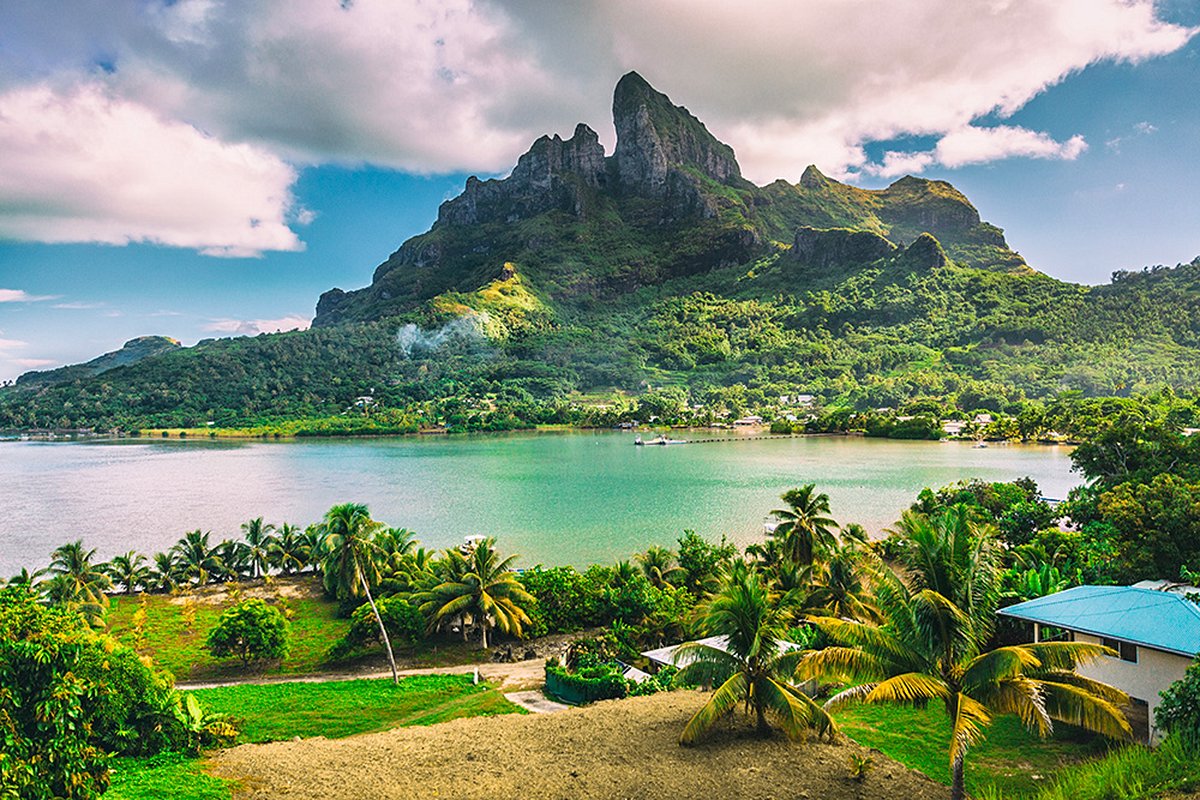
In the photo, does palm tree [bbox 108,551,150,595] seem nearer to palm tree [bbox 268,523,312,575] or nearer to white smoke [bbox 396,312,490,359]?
palm tree [bbox 268,523,312,575]

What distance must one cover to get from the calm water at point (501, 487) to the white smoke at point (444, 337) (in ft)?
250

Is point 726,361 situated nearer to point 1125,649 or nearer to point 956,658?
point 1125,649

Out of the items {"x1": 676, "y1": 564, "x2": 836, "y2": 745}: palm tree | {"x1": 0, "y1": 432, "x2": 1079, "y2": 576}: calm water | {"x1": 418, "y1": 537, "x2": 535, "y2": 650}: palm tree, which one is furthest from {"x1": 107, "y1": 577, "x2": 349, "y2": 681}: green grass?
{"x1": 676, "y1": 564, "x2": 836, "y2": 745}: palm tree

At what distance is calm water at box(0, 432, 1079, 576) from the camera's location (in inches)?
1949

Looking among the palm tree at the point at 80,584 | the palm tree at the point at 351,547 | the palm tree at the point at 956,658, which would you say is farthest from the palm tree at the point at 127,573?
the palm tree at the point at 956,658

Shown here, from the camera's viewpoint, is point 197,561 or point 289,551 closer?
point 197,561

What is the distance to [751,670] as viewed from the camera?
45.5ft

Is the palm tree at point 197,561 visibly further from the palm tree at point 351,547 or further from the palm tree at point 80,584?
the palm tree at point 351,547

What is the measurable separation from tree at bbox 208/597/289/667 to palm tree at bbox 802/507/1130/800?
2029 centimetres

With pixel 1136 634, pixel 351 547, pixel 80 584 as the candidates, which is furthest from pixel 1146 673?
pixel 80 584

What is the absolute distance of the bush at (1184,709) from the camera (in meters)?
10.5

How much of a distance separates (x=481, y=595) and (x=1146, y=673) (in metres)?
19.1

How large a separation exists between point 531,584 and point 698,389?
146m

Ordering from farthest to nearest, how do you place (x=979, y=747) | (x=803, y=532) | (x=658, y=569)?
(x=658, y=569), (x=803, y=532), (x=979, y=747)
